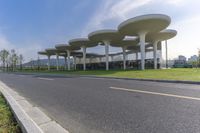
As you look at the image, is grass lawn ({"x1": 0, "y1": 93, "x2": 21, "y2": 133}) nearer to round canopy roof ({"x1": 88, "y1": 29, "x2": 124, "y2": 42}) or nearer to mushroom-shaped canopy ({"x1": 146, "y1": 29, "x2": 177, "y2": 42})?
round canopy roof ({"x1": 88, "y1": 29, "x2": 124, "y2": 42})

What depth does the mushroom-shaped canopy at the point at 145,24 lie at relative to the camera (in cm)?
3372

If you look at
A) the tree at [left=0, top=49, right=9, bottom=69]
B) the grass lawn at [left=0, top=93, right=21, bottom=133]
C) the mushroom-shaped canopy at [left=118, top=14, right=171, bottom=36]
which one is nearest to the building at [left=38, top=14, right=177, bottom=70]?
the mushroom-shaped canopy at [left=118, top=14, right=171, bottom=36]

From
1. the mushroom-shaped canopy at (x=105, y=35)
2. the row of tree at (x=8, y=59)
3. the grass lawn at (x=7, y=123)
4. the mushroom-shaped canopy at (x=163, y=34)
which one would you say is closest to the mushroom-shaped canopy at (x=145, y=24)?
the mushroom-shaped canopy at (x=163, y=34)

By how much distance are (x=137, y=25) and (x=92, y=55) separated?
158ft

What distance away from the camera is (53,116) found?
5.99 meters

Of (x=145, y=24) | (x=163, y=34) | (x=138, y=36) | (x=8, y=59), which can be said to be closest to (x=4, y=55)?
(x=8, y=59)

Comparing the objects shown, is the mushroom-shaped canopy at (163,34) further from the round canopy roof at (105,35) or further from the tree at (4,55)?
the tree at (4,55)

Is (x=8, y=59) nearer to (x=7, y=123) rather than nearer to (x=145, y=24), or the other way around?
(x=145, y=24)

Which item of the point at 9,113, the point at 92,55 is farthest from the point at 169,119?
the point at 92,55

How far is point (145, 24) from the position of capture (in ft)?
119

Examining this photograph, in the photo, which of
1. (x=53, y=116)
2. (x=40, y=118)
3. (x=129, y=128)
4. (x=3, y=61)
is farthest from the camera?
(x=3, y=61)

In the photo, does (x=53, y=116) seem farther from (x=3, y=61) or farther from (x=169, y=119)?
(x=3, y=61)

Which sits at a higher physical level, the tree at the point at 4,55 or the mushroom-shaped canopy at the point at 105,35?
the mushroom-shaped canopy at the point at 105,35

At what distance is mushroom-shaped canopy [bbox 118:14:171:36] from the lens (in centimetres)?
3372
